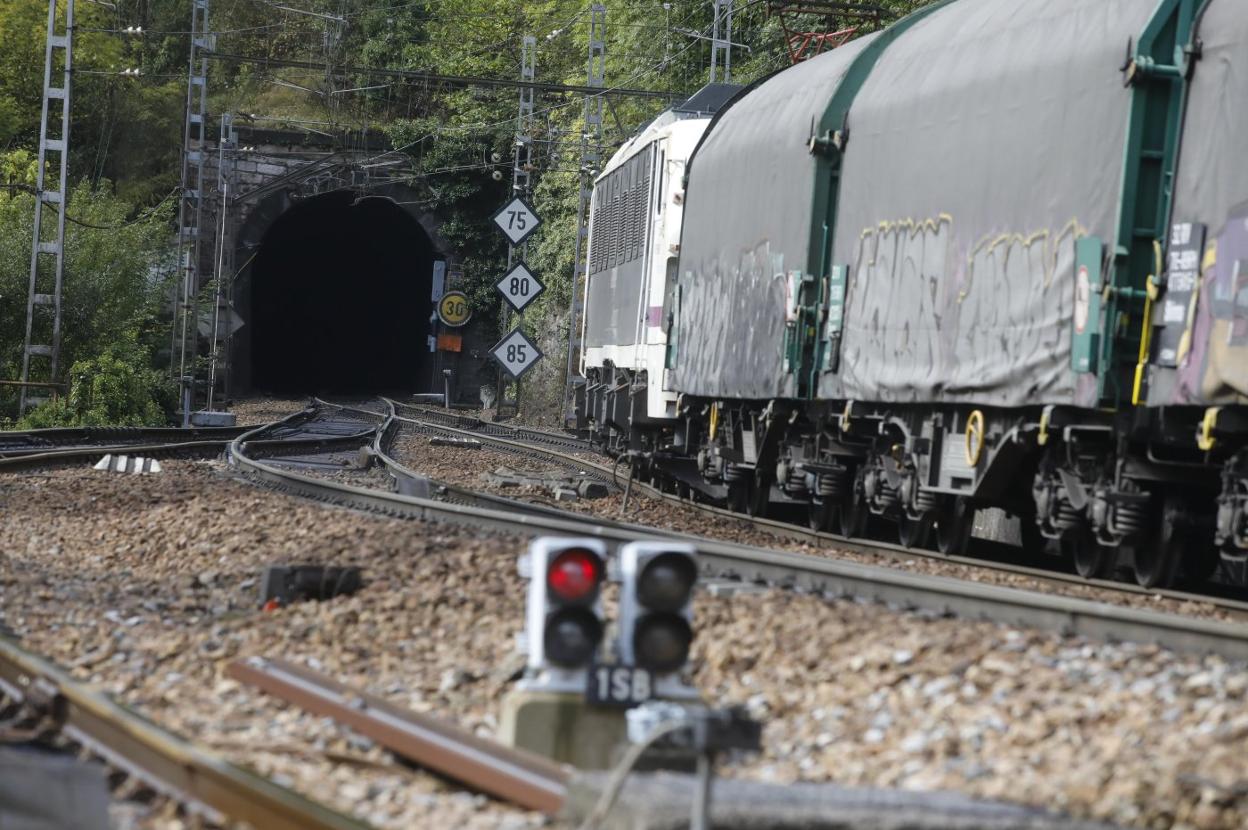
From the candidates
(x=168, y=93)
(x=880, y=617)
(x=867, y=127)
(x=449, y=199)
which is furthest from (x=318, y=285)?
(x=880, y=617)

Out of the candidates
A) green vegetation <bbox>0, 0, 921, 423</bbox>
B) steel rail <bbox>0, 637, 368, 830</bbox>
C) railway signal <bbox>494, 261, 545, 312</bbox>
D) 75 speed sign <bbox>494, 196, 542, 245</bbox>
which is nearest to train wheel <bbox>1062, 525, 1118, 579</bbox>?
steel rail <bbox>0, 637, 368, 830</bbox>

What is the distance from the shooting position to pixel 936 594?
7871 mm

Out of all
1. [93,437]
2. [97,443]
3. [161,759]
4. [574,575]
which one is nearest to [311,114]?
[93,437]

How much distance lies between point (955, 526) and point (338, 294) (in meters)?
55.4

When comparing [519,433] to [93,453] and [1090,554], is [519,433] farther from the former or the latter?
[1090,554]

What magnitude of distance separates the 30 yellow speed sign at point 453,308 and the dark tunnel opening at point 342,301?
12.6 ft

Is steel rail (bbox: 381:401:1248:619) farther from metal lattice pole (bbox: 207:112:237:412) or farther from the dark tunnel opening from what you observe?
the dark tunnel opening

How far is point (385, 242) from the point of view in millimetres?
61125

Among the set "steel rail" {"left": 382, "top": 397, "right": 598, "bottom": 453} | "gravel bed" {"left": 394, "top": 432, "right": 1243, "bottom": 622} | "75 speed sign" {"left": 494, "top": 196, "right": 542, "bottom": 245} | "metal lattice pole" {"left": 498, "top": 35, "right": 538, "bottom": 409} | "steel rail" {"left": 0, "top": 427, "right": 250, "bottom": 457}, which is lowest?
"steel rail" {"left": 0, "top": 427, "right": 250, "bottom": 457}

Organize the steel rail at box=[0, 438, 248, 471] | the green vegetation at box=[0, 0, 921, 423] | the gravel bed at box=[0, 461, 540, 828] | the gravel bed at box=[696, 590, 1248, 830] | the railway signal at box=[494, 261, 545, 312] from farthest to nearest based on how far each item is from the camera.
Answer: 1. the green vegetation at box=[0, 0, 921, 423]
2. the railway signal at box=[494, 261, 545, 312]
3. the steel rail at box=[0, 438, 248, 471]
4. the gravel bed at box=[0, 461, 540, 828]
5. the gravel bed at box=[696, 590, 1248, 830]

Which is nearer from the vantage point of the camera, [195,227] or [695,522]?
[695,522]

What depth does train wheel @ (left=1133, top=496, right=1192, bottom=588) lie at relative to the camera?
9469mm

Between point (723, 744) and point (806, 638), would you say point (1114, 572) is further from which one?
point (723, 744)

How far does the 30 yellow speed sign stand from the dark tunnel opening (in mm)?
3840
